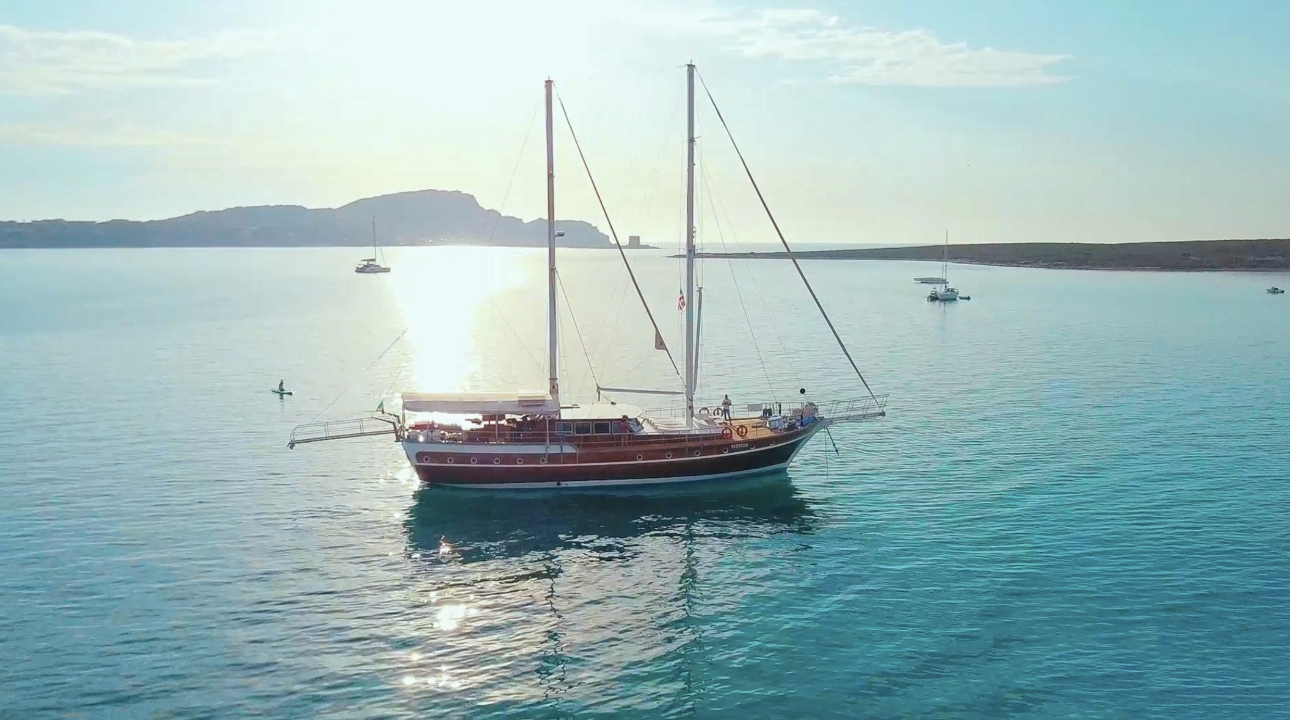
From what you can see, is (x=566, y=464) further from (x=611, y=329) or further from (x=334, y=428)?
(x=611, y=329)

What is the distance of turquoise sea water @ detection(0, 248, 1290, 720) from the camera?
26.6 meters

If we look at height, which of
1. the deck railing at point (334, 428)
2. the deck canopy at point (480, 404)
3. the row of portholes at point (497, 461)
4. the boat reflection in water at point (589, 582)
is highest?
the deck canopy at point (480, 404)

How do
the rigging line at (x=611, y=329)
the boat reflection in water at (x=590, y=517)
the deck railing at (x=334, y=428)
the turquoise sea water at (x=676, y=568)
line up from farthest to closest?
1. the rigging line at (x=611, y=329)
2. the deck railing at (x=334, y=428)
3. the boat reflection in water at (x=590, y=517)
4. the turquoise sea water at (x=676, y=568)

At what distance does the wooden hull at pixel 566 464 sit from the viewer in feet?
154

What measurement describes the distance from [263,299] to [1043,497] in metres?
158

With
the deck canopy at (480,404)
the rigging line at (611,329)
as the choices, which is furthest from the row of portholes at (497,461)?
the rigging line at (611,329)

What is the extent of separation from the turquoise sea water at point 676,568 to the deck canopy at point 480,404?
4.48m

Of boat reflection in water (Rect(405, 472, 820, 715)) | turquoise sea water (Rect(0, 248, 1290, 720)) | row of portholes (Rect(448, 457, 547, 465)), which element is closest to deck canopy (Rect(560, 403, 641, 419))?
row of portholes (Rect(448, 457, 547, 465))

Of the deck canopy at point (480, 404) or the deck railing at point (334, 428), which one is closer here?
the deck canopy at point (480, 404)

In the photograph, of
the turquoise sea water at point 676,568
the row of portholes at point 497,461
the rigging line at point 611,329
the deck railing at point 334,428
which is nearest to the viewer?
the turquoise sea water at point 676,568

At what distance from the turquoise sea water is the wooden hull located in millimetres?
1314

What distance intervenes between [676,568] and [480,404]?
15925 mm

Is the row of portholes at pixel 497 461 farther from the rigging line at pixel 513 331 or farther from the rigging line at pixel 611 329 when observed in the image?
the rigging line at pixel 513 331

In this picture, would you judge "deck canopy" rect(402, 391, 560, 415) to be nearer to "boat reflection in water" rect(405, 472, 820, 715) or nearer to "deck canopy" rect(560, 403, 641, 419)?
"deck canopy" rect(560, 403, 641, 419)
